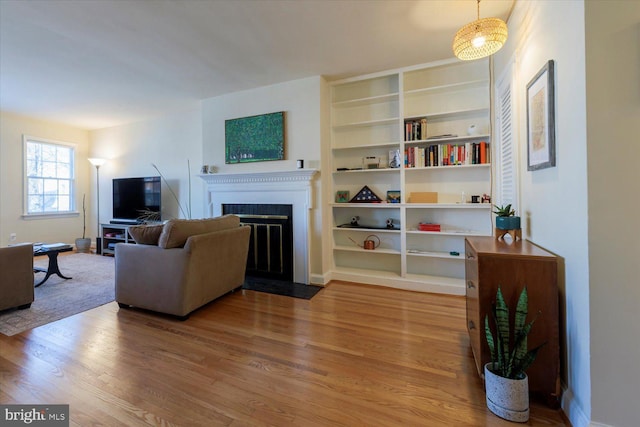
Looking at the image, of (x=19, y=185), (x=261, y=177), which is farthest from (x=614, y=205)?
(x=19, y=185)

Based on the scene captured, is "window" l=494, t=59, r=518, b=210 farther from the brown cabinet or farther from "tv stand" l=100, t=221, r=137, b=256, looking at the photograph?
"tv stand" l=100, t=221, r=137, b=256

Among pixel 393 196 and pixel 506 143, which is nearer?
pixel 506 143

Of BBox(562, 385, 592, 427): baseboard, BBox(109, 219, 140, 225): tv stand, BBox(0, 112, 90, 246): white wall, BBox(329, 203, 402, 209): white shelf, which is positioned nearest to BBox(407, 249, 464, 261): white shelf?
BBox(329, 203, 402, 209): white shelf

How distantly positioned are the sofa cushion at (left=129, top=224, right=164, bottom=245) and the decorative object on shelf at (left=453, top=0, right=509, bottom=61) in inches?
112

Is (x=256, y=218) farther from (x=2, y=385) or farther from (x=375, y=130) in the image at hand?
(x=2, y=385)

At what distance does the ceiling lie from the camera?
2111 millimetres

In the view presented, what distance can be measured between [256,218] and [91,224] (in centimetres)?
476

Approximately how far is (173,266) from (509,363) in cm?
244

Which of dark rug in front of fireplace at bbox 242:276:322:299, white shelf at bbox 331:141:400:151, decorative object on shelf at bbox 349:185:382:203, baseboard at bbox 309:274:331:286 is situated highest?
white shelf at bbox 331:141:400:151

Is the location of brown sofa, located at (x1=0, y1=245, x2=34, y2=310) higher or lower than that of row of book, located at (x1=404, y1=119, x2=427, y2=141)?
lower

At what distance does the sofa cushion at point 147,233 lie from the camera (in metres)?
2.44

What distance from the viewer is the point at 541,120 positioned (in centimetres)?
160

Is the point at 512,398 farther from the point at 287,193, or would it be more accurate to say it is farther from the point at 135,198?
the point at 135,198

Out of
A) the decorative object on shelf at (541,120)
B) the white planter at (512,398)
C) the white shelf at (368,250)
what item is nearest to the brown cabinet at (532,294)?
the white planter at (512,398)
